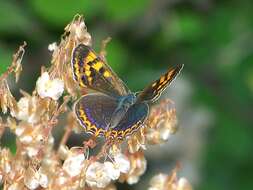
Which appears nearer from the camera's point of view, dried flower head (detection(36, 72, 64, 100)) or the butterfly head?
dried flower head (detection(36, 72, 64, 100))

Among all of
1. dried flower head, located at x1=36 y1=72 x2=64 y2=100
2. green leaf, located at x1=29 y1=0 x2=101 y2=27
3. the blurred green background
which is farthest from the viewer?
the blurred green background

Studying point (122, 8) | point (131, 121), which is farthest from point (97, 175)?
point (122, 8)

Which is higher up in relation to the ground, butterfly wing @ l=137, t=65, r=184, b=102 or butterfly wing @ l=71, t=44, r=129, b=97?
butterfly wing @ l=71, t=44, r=129, b=97

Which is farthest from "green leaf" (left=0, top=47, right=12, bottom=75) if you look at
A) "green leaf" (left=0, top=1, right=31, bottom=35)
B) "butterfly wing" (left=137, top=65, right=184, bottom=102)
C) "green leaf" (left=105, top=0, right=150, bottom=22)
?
"butterfly wing" (left=137, top=65, right=184, bottom=102)

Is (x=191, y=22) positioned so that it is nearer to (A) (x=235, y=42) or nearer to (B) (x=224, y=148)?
(A) (x=235, y=42)

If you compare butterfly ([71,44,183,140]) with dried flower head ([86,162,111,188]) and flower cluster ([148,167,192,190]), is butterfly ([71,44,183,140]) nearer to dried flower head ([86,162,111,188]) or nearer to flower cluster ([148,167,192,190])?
dried flower head ([86,162,111,188])

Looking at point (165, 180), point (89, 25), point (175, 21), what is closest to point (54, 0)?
point (89, 25)

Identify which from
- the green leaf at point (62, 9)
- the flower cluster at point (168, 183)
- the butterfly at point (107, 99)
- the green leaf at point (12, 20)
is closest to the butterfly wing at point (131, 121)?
the butterfly at point (107, 99)
